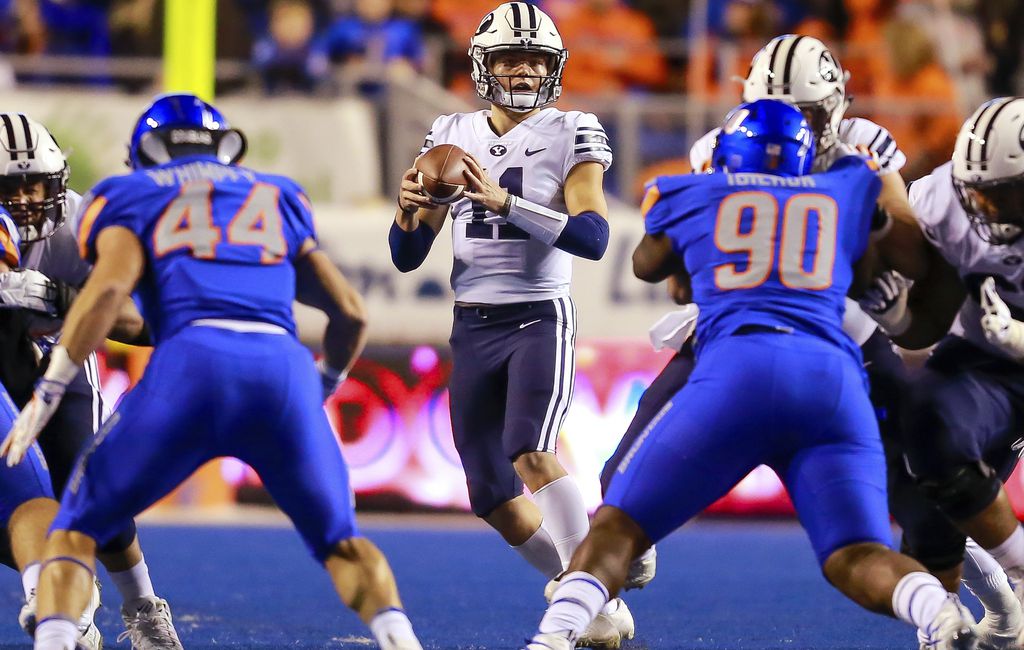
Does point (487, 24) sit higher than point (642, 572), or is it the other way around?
point (487, 24)

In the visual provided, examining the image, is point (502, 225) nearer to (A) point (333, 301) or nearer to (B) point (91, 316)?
(A) point (333, 301)

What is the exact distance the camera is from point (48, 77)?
11633mm

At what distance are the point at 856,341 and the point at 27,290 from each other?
9.16 feet

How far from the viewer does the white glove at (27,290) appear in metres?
4.93

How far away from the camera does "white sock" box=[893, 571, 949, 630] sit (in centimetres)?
394

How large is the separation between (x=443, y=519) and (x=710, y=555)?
7.41 feet

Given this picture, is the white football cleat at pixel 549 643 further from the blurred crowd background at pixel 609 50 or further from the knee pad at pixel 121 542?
the blurred crowd background at pixel 609 50

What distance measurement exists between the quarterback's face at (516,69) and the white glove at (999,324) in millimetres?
1774

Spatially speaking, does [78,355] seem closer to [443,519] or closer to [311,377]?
[311,377]

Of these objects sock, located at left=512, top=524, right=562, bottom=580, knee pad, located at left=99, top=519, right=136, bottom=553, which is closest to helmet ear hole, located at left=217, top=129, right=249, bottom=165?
knee pad, located at left=99, top=519, right=136, bottom=553

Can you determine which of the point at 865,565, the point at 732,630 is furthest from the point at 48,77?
the point at 865,565

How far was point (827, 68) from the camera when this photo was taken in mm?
5793

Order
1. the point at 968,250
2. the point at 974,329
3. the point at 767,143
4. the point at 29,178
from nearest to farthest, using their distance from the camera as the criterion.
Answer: the point at 767,143 < the point at 968,250 < the point at 974,329 < the point at 29,178

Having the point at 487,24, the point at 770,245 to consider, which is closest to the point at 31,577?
the point at 770,245
